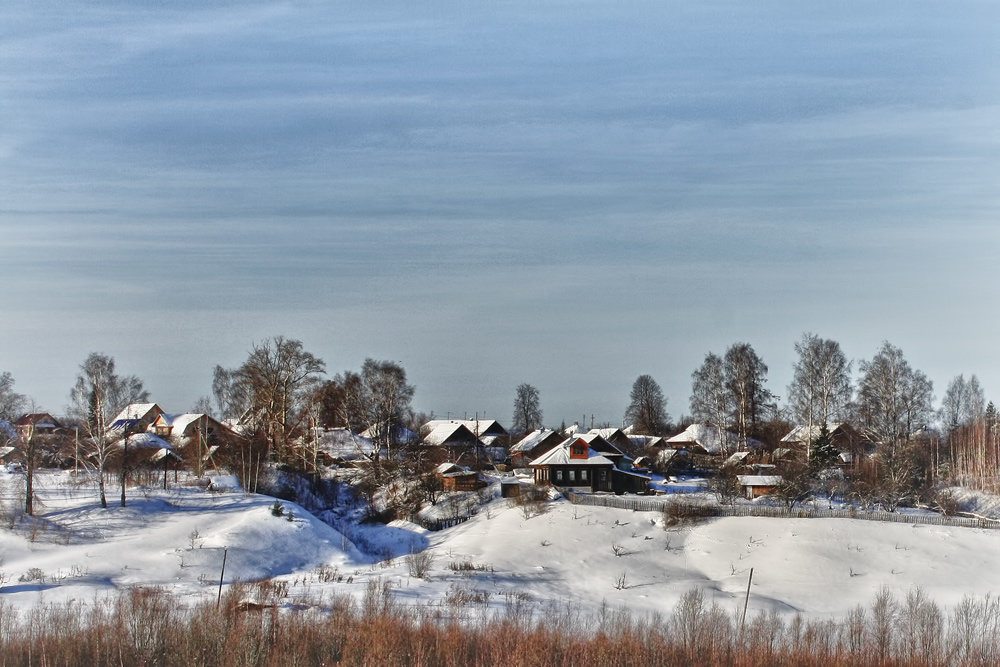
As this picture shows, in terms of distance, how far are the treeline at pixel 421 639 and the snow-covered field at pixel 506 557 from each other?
11.4 ft

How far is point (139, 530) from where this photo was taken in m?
37.0

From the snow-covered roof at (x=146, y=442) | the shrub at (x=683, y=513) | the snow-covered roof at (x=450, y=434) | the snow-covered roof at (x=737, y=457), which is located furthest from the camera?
the snow-covered roof at (x=450, y=434)

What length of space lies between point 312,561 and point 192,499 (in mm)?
9509

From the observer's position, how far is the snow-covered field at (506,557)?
95.1 ft

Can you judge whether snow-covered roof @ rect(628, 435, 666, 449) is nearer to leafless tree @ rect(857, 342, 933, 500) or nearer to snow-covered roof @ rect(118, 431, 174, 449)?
leafless tree @ rect(857, 342, 933, 500)

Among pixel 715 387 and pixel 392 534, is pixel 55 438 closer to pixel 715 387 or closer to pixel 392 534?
pixel 392 534

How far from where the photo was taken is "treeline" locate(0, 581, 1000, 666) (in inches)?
759

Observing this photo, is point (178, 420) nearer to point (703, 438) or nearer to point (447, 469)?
point (447, 469)

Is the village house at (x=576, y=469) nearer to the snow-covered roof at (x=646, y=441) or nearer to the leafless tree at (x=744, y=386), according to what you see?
the leafless tree at (x=744, y=386)

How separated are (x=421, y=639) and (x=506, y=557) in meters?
14.7

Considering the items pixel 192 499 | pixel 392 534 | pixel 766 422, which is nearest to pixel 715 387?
pixel 766 422

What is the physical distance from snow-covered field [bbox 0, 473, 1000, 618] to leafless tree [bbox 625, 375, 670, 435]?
5437 cm

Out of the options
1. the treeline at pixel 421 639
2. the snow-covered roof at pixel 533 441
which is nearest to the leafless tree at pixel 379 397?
the snow-covered roof at pixel 533 441

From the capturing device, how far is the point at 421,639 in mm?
20328
